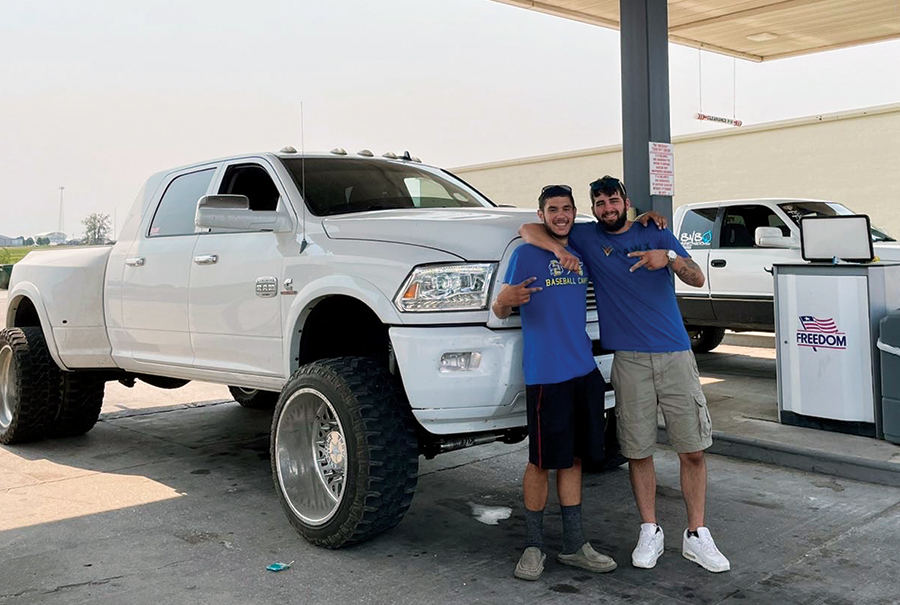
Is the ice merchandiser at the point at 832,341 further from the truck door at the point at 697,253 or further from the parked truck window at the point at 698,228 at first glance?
the parked truck window at the point at 698,228

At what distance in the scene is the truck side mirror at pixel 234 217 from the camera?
491 cm

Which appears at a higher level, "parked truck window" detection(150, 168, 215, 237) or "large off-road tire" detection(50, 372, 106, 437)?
"parked truck window" detection(150, 168, 215, 237)

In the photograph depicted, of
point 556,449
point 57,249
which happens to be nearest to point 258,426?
point 57,249

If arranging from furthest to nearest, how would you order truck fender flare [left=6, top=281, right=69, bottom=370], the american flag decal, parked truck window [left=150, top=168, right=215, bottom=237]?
1. truck fender flare [left=6, top=281, right=69, bottom=370]
2. the american flag decal
3. parked truck window [left=150, top=168, right=215, bottom=237]

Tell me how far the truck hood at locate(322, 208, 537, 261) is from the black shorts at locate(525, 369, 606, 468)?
2.36 feet

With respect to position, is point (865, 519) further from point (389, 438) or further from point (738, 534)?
point (389, 438)

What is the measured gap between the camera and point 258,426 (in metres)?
7.92

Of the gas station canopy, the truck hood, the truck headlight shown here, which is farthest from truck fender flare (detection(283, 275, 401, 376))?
the gas station canopy

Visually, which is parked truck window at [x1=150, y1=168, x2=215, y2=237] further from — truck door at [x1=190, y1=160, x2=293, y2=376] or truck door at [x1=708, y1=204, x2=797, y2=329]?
truck door at [x1=708, y1=204, x2=797, y2=329]

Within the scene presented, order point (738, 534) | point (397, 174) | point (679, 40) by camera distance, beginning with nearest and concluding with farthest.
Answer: point (738, 534) → point (397, 174) → point (679, 40)

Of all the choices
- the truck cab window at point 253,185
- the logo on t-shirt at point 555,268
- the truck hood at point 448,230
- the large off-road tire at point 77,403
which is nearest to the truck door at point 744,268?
the truck hood at point 448,230

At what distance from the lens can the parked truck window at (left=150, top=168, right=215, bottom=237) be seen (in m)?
6.11

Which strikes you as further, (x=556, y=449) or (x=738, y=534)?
(x=738, y=534)

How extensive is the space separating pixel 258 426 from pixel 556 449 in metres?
4.47
